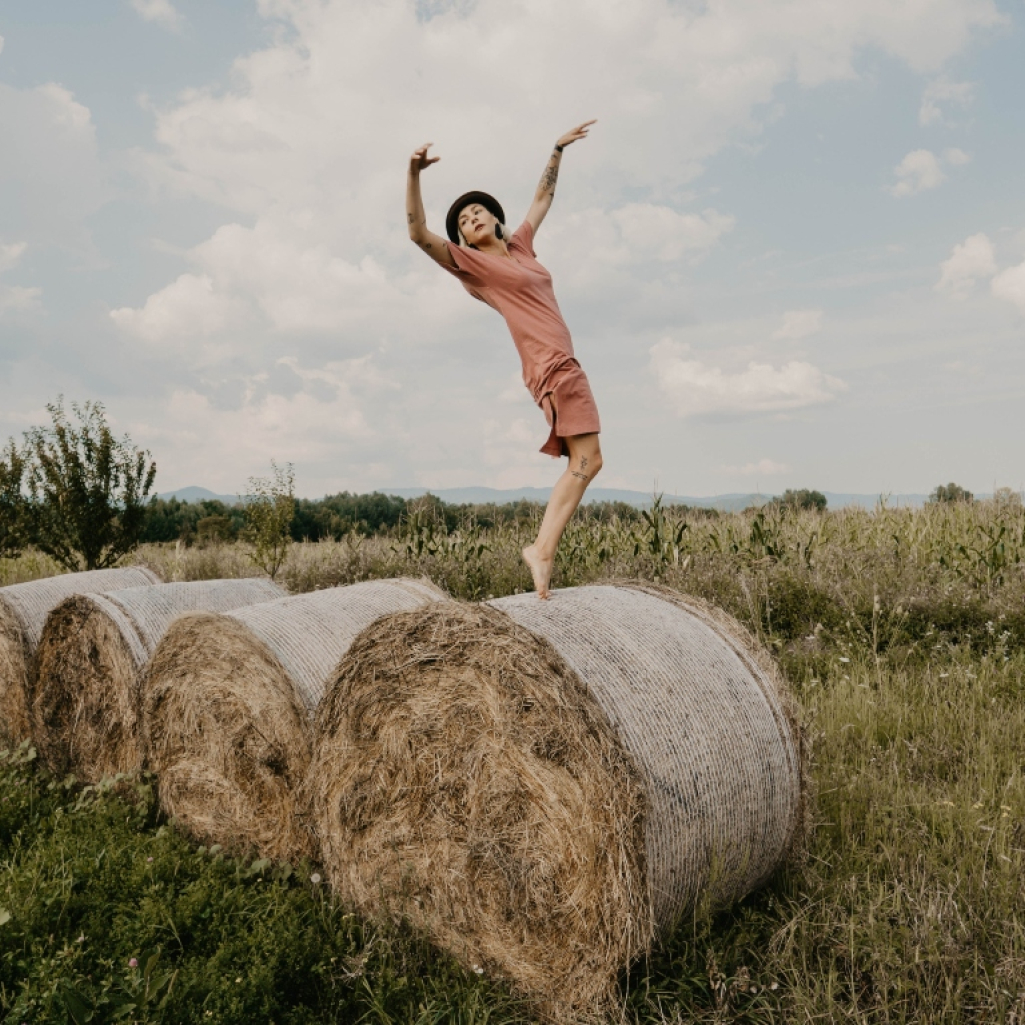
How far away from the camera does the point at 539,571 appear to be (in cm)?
425

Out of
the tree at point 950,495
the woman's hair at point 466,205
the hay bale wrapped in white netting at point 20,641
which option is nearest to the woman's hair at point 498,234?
the woman's hair at point 466,205

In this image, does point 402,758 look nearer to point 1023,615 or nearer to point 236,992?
point 236,992

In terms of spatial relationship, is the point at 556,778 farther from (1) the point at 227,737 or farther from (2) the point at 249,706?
(1) the point at 227,737

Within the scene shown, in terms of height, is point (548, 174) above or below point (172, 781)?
above

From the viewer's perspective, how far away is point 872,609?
24.8ft

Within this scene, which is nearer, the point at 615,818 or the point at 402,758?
the point at 615,818

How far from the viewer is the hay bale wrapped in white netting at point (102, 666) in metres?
5.59

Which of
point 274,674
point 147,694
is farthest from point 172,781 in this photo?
point 274,674

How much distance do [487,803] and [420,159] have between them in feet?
9.91

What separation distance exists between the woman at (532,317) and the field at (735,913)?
1.71 metres

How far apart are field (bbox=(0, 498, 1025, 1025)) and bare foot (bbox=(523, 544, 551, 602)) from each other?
144cm

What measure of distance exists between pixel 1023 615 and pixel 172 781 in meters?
6.28

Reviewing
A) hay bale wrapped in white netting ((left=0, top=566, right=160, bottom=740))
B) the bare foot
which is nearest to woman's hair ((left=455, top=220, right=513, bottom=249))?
the bare foot

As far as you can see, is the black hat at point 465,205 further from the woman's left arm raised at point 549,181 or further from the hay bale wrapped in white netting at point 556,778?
the hay bale wrapped in white netting at point 556,778
